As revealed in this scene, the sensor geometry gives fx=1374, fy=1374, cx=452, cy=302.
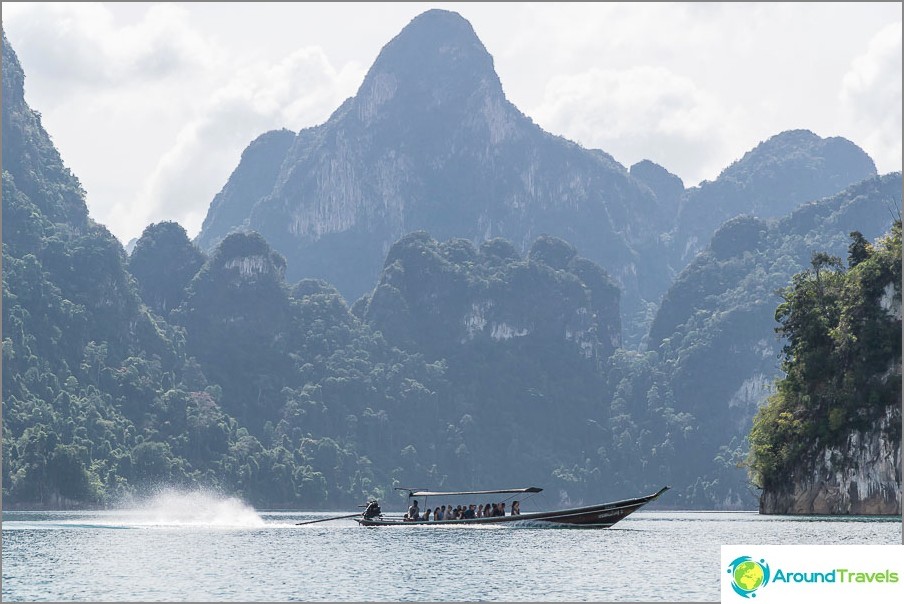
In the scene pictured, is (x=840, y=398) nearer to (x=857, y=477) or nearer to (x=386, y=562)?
(x=857, y=477)

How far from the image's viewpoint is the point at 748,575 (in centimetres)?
3266

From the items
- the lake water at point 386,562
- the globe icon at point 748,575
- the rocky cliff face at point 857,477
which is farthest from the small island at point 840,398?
the globe icon at point 748,575

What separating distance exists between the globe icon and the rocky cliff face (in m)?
70.3

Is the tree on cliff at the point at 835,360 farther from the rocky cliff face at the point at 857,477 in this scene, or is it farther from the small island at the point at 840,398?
the rocky cliff face at the point at 857,477

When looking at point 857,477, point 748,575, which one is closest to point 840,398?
point 857,477

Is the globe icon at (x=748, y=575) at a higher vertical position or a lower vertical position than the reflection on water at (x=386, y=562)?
Answer: lower

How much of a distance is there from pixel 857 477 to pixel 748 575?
7324 centimetres

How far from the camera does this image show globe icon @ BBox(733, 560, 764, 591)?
32531 mm

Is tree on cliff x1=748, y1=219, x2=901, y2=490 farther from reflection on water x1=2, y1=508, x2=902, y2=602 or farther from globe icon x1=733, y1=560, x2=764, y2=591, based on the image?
globe icon x1=733, y1=560, x2=764, y2=591

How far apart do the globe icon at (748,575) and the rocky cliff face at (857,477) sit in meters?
70.3

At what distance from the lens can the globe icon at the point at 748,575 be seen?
32.5m

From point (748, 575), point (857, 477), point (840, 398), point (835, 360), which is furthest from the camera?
point (835, 360)

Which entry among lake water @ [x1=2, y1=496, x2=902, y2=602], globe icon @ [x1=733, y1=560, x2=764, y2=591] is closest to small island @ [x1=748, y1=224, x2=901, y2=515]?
lake water @ [x1=2, y1=496, x2=902, y2=602]

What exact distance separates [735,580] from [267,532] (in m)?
61.2
